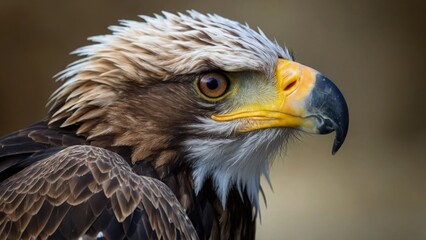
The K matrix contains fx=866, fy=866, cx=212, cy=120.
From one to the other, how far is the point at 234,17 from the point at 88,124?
3025 millimetres

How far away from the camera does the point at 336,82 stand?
18.6 feet

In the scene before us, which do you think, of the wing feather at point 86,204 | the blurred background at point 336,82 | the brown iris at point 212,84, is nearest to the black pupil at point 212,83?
the brown iris at point 212,84

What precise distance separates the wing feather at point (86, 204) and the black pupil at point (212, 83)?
1.19ft

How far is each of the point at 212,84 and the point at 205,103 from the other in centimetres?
6

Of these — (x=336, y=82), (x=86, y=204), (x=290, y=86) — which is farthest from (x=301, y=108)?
(x=336, y=82)

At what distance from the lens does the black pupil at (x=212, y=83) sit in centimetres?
261

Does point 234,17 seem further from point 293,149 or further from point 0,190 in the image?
point 0,190

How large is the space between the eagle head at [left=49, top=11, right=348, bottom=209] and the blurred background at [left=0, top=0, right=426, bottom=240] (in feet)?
9.59

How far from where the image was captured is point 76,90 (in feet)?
9.00

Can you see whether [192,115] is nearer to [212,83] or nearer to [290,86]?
[212,83]

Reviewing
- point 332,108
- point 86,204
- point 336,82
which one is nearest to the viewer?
point 86,204

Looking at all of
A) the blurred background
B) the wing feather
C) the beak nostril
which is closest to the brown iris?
the beak nostril

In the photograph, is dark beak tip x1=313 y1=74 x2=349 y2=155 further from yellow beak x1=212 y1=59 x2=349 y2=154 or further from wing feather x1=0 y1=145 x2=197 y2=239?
wing feather x1=0 y1=145 x2=197 y2=239

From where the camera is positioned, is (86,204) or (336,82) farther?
(336,82)
